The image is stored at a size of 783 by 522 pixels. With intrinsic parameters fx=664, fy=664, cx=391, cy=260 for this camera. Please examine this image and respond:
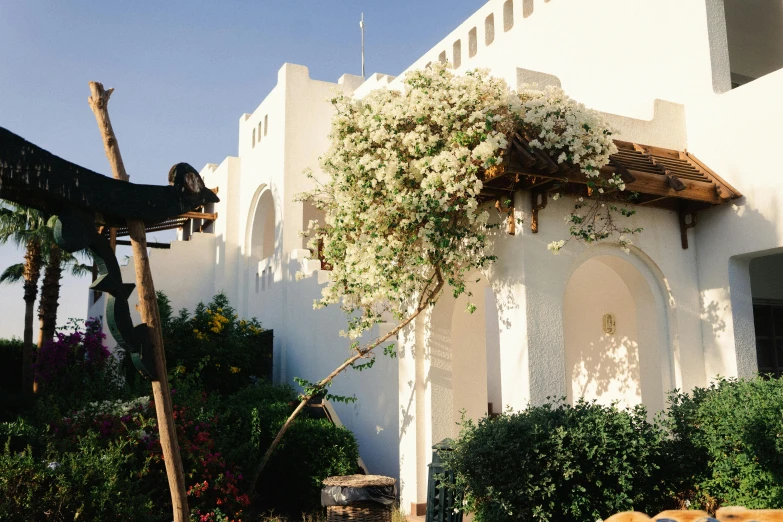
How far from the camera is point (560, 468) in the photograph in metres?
5.02

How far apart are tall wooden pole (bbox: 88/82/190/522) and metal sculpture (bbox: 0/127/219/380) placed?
0.23 feet

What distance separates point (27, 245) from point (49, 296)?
1251 millimetres

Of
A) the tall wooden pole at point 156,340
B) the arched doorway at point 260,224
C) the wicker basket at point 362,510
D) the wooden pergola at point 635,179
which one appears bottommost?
the wicker basket at point 362,510

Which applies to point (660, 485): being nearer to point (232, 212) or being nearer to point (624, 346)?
point (624, 346)

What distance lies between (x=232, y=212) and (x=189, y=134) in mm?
9408

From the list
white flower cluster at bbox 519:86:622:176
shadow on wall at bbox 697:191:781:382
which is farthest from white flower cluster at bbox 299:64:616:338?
shadow on wall at bbox 697:191:781:382

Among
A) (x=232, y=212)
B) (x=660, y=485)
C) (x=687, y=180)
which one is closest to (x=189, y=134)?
(x=687, y=180)

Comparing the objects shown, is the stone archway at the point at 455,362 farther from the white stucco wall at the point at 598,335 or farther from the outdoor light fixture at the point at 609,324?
the outdoor light fixture at the point at 609,324

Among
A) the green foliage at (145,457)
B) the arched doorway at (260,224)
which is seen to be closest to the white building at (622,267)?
the green foliage at (145,457)

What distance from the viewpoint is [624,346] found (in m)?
8.31

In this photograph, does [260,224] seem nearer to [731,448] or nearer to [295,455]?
[295,455]

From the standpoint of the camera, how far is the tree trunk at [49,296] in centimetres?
1472

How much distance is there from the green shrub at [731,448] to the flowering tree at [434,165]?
183 cm

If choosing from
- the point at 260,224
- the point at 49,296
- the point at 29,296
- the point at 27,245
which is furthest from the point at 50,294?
the point at 260,224
